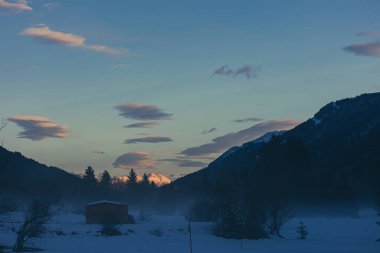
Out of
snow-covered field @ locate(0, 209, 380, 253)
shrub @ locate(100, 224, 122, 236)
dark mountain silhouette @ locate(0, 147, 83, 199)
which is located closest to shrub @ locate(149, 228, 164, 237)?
snow-covered field @ locate(0, 209, 380, 253)

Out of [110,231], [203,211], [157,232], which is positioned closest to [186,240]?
[157,232]

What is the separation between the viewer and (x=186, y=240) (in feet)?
192

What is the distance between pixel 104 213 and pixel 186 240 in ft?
74.6

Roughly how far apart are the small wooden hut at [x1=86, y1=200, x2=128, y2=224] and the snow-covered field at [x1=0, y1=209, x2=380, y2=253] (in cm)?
910

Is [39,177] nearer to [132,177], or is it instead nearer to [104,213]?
[132,177]

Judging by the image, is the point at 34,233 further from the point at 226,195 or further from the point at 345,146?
the point at 345,146

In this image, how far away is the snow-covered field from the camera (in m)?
47.8

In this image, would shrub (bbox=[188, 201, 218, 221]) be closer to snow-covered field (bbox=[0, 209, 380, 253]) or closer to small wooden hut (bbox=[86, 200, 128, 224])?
snow-covered field (bbox=[0, 209, 380, 253])

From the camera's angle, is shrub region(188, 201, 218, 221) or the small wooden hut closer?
the small wooden hut

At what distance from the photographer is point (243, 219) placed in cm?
6688

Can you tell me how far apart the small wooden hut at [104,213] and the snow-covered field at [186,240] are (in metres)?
9.10

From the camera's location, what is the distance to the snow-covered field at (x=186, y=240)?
1882 inches

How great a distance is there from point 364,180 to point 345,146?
6480 cm

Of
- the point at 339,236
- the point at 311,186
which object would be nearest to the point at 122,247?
the point at 339,236
